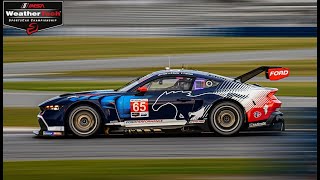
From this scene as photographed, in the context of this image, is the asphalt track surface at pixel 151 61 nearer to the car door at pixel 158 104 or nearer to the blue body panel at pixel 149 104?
the blue body panel at pixel 149 104

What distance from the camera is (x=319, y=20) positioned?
14258mm

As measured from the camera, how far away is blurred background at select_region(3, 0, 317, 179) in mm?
9703

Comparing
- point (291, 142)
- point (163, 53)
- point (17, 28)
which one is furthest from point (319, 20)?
point (17, 28)

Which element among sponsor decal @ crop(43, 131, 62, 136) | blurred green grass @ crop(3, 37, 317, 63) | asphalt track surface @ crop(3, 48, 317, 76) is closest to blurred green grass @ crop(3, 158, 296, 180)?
sponsor decal @ crop(43, 131, 62, 136)

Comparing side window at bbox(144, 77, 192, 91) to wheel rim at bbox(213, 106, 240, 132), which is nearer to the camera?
wheel rim at bbox(213, 106, 240, 132)

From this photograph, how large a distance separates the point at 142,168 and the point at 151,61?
13122 millimetres

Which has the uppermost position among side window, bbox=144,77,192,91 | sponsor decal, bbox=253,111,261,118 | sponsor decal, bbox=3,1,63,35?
sponsor decal, bbox=3,1,63,35

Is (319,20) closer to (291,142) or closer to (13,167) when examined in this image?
(291,142)

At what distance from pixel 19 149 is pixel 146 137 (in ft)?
6.91

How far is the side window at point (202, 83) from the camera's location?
11.9 m

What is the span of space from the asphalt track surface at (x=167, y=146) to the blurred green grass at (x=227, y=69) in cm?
862

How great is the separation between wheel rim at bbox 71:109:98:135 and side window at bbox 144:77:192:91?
3.25 ft

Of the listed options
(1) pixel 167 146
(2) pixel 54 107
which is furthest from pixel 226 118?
(2) pixel 54 107

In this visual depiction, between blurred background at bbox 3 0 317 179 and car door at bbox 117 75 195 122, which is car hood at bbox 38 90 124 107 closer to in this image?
car door at bbox 117 75 195 122
